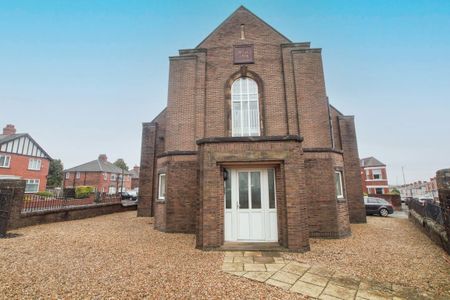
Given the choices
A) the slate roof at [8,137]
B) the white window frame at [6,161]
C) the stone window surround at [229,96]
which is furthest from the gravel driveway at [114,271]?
the slate roof at [8,137]

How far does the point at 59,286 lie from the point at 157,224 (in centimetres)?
611

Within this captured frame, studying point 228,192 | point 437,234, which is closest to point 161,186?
point 228,192

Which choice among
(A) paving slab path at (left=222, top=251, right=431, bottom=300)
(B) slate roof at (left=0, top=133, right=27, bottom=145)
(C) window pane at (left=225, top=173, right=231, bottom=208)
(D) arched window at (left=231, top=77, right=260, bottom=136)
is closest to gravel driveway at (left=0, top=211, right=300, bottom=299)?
(A) paving slab path at (left=222, top=251, right=431, bottom=300)

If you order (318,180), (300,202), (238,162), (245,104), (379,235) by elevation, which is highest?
(245,104)

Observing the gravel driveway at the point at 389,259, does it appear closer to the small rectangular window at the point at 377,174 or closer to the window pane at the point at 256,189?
the window pane at the point at 256,189

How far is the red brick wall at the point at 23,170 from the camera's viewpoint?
25.6m

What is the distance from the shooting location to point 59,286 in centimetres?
416

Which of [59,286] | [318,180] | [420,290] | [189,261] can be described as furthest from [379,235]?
[59,286]

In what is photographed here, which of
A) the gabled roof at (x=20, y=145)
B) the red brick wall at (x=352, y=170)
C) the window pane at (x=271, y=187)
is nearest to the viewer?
the window pane at (x=271, y=187)

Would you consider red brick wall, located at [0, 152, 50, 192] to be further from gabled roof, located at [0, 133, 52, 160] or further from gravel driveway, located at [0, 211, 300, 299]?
gravel driveway, located at [0, 211, 300, 299]

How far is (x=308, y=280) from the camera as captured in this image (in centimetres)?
457

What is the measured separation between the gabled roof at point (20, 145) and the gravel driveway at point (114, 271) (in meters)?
25.5

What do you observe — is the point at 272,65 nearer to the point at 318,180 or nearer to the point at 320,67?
the point at 320,67

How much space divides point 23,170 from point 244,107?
103ft
